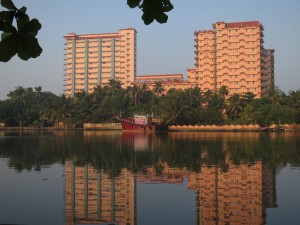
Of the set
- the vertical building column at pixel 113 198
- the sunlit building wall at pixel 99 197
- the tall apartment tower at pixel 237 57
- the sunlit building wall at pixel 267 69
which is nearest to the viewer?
the sunlit building wall at pixel 99 197

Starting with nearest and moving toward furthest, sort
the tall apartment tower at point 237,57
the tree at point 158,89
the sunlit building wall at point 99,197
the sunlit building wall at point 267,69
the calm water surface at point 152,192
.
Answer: the calm water surface at point 152,192 < the sunlit building wall at point 99,197 < the tall apartment tower at point 237,57 < the tree at point 158,89 < the sunlit building wall at point 267,69

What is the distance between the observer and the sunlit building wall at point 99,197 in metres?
9.18

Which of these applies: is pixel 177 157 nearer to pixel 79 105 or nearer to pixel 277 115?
pixel 277 115

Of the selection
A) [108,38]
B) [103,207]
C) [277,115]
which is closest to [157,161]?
[103,207]

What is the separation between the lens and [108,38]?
10106 cm

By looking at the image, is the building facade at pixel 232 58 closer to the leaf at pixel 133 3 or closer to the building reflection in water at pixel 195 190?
the building reflection in water at pixel 195 190

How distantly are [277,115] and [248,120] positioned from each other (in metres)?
5.16

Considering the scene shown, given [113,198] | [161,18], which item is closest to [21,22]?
[161,18]

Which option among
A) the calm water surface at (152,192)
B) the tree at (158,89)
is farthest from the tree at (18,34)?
the tree at (158,89)

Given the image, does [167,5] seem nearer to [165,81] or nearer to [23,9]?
[23,9]

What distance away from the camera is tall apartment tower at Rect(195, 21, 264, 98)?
8156 centimetres

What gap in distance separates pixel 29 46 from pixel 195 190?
1110 centimetres

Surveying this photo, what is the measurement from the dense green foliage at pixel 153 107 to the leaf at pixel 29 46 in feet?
206

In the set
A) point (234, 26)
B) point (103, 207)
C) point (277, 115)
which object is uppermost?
point (234, 26)
